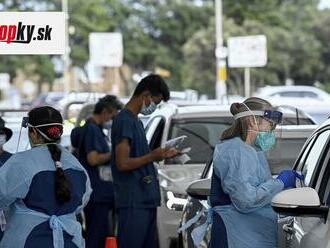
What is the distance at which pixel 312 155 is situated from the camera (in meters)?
6.00

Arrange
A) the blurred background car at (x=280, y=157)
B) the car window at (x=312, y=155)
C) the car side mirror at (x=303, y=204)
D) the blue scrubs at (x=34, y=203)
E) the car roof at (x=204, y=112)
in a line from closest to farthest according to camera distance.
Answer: the car side mirror at (x=303, y=204), the car window at (x=312, y=155), the blue scrubs at (x=34, y=203), the blurred background car at (x=280, y=157), the car roof at (x=204, y=112)

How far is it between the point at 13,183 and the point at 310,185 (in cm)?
181

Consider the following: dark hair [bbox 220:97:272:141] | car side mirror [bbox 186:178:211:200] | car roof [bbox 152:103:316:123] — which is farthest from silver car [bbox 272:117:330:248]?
car roof [bbox 152:103:316:123]

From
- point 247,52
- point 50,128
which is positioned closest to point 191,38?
point 247,52

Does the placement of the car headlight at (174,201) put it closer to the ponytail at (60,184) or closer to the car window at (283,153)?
the car window at (283,153)

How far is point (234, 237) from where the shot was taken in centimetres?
600

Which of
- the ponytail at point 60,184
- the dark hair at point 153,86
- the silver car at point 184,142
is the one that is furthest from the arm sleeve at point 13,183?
the silver car at point 184,142

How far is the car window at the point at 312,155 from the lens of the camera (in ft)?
18.9

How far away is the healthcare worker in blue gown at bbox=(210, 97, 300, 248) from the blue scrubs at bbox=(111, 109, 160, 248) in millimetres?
2281

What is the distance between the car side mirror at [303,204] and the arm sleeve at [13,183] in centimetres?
184

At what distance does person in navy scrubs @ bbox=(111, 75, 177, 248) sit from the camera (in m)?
8.39

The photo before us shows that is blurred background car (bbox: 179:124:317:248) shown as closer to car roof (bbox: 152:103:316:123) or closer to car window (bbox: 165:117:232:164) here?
car window (bbox: 165:117:232:164)

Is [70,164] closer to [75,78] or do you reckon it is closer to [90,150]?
[90,150]

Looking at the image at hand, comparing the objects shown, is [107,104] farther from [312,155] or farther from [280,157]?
[312,155]
